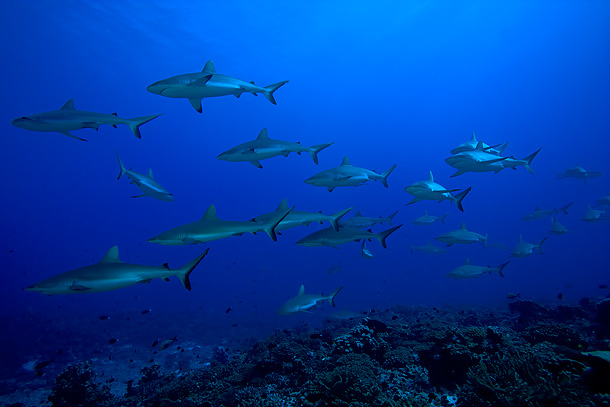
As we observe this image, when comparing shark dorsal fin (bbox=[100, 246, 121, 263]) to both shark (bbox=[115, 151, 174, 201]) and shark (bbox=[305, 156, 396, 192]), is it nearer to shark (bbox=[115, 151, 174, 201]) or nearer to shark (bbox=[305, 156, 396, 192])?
shark (bbox=[115, 151, 174, 201])

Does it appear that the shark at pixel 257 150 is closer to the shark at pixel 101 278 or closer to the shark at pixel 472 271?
the shark at pixel 101 278

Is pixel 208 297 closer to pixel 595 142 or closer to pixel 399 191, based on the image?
pixel 399 191

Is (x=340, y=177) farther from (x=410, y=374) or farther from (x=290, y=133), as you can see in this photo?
(x=290, y=133)

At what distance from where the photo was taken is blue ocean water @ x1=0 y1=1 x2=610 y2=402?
152ft

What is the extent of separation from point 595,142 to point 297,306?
151975 mm

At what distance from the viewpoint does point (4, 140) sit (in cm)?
9500

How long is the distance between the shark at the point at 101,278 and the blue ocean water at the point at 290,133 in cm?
291

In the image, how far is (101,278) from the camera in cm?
409

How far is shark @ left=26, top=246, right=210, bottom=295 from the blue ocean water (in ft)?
9.56

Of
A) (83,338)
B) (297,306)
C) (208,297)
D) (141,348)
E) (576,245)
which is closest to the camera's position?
(297,306)

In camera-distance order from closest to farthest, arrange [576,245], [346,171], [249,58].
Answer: [346,171], [249,58], [576,245]

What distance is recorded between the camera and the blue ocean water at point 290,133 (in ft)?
152

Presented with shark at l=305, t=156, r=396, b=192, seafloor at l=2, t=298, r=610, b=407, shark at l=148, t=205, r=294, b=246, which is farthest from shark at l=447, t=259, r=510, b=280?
shark at l=148, t=205, r=294, b=246

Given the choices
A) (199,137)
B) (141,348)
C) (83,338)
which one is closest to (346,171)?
(141,348)
